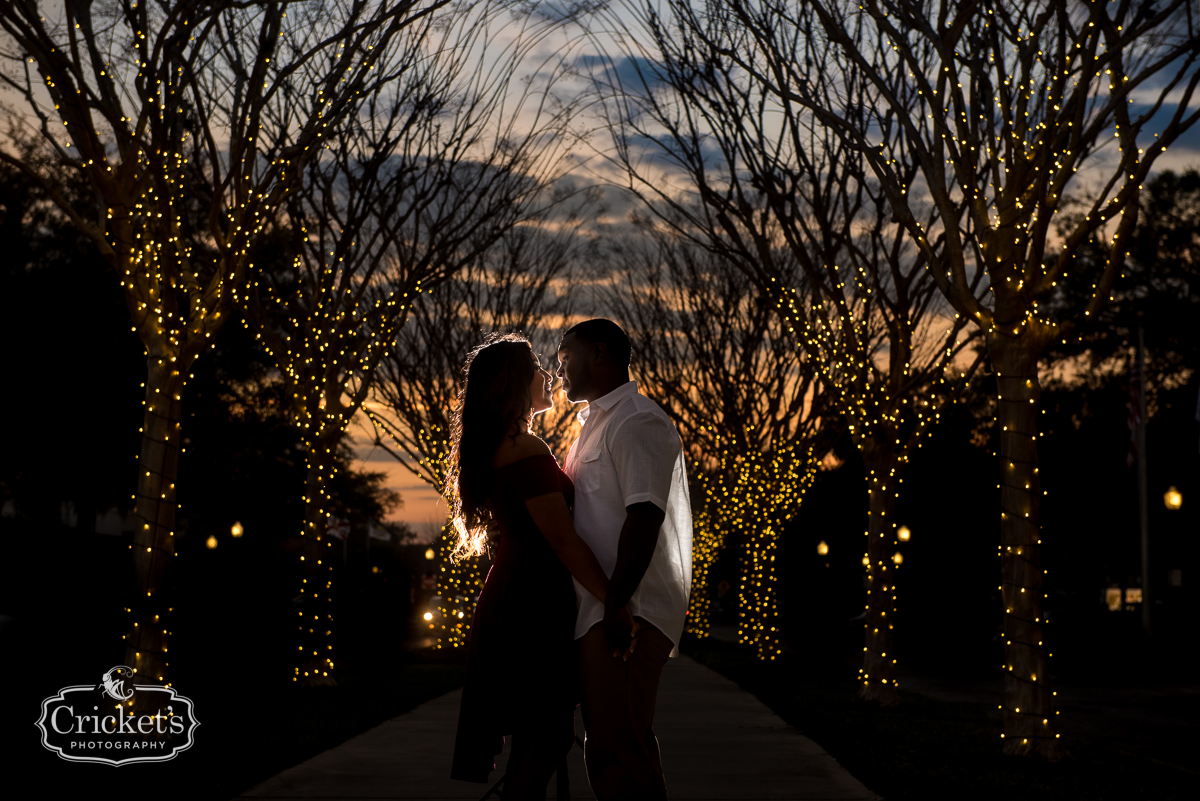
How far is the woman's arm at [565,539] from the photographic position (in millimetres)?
3688

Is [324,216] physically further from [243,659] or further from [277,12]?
[243,659]

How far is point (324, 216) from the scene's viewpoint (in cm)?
1544

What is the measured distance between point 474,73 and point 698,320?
1059 centimetres

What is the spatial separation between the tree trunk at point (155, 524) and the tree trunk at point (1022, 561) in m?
6.25

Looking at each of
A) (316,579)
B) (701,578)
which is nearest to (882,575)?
(316,579)

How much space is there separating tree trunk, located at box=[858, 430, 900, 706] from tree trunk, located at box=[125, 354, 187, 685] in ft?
25.0

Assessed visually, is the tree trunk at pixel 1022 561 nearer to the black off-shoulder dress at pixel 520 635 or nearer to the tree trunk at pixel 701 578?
the black off-shoulder dress at pixel 520 635

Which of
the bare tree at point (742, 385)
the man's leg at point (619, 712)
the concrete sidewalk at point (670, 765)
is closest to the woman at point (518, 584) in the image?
the man's leg at point (619, 712)

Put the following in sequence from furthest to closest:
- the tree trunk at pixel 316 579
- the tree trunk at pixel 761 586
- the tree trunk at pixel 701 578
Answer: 1. the tree trunk at pixel 701 578
2. the tree trunk at pixel 761 586
3. the tree trunk at pixel 316 579

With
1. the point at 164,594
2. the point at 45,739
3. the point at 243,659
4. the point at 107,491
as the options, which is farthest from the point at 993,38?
the point at 107,491

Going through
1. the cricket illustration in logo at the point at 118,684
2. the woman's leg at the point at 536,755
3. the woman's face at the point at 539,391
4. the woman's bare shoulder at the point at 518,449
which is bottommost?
the cricket illustration in logo at the point at 118,684

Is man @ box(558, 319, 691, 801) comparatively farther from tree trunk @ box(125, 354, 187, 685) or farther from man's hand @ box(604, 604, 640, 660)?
tree trunk @ box(125, 354, 187, 685)

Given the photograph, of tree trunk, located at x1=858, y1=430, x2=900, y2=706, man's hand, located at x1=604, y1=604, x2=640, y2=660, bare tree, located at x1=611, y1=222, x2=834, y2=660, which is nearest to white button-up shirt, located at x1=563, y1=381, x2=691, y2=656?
man's hand, located at x1=604, y1=604, x2=640, y2=660

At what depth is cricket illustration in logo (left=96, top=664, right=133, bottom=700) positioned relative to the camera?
8.72 metres
